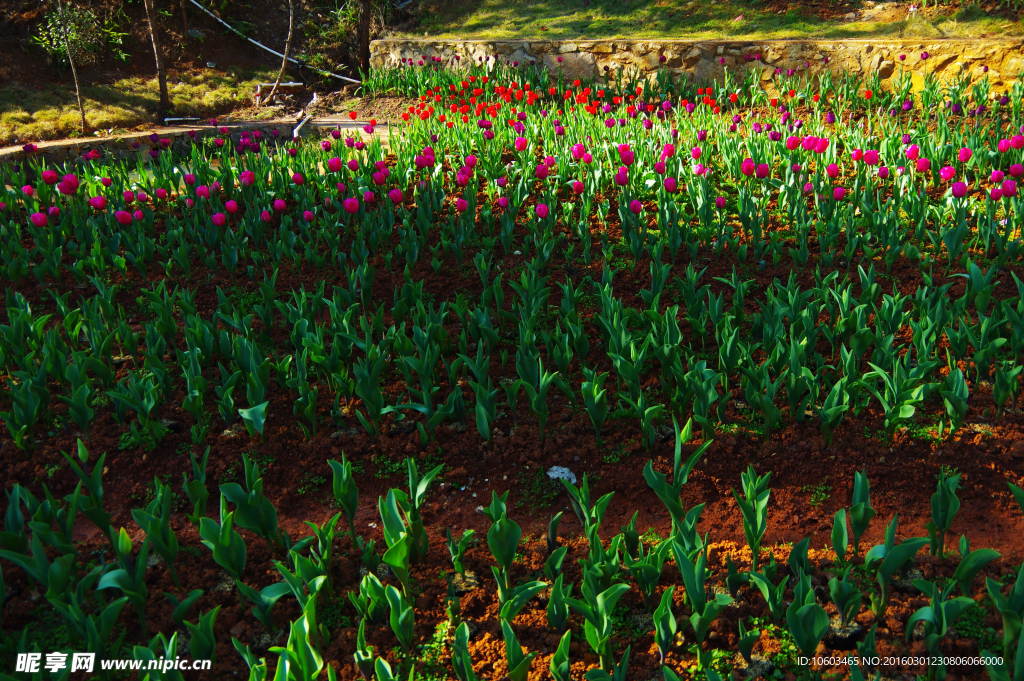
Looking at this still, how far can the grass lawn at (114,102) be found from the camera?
7.53 meters

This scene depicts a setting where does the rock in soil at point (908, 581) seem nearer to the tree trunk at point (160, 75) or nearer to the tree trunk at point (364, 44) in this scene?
the tree trunk at point (160, 75)

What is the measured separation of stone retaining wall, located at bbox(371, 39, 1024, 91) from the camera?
636cm

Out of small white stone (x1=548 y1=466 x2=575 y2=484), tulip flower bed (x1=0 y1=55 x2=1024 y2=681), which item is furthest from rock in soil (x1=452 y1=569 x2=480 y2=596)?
small white stone (x1=548 y1=466 x2=575 y2=484)

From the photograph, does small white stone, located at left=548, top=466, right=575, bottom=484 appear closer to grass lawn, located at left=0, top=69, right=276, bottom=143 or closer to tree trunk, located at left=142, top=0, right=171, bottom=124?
grass lawn, located at left=0, top=69, right=276, bottom=143

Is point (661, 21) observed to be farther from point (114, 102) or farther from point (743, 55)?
point (114, 102)

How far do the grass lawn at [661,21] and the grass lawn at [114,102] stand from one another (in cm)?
272

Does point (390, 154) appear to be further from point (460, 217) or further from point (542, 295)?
point (542, 295)

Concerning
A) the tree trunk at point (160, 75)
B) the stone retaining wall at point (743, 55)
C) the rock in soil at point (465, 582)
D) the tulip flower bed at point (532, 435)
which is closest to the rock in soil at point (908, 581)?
the tulip flower bed at point (532, 435)

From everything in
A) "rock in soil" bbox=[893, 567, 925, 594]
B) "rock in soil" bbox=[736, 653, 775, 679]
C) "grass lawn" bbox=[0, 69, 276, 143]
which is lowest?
"rock in soil" bbox=[736, 653, 775, 679]

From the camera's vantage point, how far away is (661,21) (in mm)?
9172

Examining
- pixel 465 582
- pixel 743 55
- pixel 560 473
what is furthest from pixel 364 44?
pixel 465 582

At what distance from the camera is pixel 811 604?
4.92 feet

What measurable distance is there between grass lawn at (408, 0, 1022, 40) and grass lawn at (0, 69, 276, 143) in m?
2.72

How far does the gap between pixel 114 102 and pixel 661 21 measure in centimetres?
702
